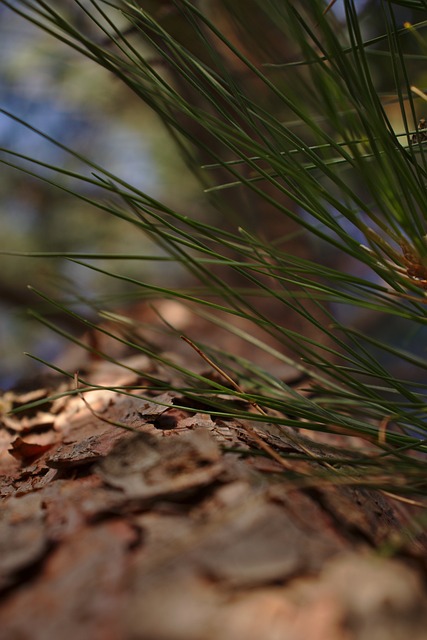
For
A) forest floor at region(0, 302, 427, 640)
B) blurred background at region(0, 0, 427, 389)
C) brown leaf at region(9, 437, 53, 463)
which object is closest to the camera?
forest floor at region(0, 302, 427, 640)

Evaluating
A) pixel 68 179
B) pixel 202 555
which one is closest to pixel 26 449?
pixel 202 555

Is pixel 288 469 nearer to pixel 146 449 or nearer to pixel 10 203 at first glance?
pixel 146 449

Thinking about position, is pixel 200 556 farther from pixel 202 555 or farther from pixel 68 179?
pixel 68 179

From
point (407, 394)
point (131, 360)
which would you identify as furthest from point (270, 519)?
point (131, 360)

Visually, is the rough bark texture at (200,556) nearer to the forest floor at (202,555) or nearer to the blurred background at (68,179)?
the forest floor at (202,555)

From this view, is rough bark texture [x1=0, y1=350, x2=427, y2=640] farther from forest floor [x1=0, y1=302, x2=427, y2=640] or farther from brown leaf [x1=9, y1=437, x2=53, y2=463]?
brown leaf [x1=9, y1=437, x2=53, y2=463]

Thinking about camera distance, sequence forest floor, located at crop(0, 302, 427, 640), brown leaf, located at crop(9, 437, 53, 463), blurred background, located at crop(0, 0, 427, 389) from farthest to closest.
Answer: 1. blurred background, located at crop(0, 0, 427, 389)
2. brown leaf, located at crop(9, 437, 53, 463)
3. forest floor, located at crop(0, 302, 427, 640)

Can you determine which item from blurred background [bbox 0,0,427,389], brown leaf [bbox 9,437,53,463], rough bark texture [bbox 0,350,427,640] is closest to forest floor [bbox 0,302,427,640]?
rough bark texture [bbox 0,350,427,640]

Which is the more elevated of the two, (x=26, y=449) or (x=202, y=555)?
(x=202, y=555)

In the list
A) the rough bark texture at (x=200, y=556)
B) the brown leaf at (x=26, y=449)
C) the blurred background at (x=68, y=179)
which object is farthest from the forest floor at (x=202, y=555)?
the blurred background at (x=68, y=179)
